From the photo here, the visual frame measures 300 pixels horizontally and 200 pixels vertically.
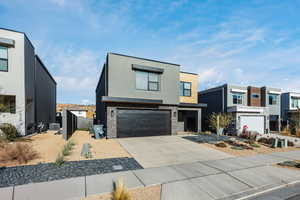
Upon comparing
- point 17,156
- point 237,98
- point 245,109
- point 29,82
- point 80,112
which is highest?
point 29,82

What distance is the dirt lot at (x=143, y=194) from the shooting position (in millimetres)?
3789

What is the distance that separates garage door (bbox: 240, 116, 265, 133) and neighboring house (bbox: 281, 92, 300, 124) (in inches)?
416

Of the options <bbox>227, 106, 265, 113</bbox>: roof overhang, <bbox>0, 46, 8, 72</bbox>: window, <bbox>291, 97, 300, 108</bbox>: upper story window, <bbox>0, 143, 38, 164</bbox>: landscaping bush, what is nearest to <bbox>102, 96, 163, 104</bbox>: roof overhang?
<bbox>0, 143, 38, 164</bbox>: landscaping bush

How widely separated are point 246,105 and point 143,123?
16487mm

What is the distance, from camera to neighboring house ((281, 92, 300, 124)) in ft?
81.9

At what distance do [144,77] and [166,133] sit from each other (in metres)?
5.85

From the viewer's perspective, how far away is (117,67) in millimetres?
12805

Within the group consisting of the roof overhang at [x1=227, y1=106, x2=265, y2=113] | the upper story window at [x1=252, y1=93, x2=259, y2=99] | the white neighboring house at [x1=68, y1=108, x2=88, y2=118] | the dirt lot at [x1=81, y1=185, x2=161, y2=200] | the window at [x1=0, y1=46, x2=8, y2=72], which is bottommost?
the white neighboring house at [x1=68, y1=108, x2=88, y2=118]

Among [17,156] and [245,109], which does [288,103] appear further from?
[17,156]

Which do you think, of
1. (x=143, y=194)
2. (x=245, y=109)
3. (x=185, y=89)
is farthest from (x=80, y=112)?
(x=143, y=194)

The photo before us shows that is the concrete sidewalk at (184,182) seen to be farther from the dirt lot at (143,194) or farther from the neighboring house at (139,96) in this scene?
the neighboring house at (139,96)

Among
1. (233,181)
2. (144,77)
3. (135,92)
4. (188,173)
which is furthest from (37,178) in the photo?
(144,77)

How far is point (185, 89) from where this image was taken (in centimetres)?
1753

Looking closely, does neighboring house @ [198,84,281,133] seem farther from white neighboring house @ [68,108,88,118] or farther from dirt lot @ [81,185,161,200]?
white neighboring house @ [68,108,88,118]
